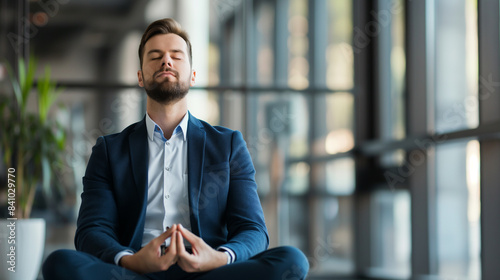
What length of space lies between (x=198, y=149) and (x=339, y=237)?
11.2ft

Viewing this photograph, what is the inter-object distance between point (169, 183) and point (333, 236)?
341 centimetres

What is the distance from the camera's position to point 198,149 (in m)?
2.33

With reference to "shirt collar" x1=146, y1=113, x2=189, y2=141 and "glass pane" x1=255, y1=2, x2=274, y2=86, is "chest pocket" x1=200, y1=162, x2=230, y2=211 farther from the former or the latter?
"glass pane" x1=255, y1=2, x2=274, y2=86

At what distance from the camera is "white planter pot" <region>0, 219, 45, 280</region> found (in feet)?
14.1

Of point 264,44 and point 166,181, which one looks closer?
point 166,181

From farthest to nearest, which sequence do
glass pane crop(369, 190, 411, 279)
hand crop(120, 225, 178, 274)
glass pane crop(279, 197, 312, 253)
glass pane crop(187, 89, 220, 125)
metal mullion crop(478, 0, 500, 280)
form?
glass pane crop(279, 197, 312, 253) < glass pane crop(187, 89, 220, 125) < glass pane crop(369, 190, 411, 279) < metal mullion crop(478, 0, 500, 280) < hand crop(120, 225, 178, 274)

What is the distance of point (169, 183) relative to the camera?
7.53ft

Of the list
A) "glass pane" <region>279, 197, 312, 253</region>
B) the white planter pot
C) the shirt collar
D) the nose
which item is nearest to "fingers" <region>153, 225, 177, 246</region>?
the shirt collar

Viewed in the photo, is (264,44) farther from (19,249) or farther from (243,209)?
(243,209)

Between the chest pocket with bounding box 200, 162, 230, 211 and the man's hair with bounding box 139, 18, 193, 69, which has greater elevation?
the man's hair with bounding box 139, 18, 193, 69

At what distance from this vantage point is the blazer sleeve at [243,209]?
2.16 metres

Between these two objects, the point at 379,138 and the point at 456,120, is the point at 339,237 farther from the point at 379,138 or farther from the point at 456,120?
the point at 456,120

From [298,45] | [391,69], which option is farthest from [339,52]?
[391,69]

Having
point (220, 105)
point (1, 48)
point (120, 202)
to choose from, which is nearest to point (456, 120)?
point (220, 105)
